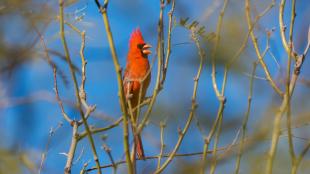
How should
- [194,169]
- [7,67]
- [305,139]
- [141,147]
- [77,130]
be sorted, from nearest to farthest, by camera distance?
[7,67], [194,169], [305,139], [77,130], [141,147]

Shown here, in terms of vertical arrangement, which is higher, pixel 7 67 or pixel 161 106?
pixel 7 67

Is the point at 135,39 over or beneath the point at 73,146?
over

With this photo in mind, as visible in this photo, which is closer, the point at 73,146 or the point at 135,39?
the point at 73,146

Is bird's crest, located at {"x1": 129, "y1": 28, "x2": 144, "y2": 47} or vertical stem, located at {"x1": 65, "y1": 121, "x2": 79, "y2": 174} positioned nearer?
vertical stem, located at {"x1": 65, "y1": 121, "x2": 79, "y2": 174}

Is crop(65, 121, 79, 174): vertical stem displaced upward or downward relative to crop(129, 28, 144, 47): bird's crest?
downward

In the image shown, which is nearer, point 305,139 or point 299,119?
point 299,119

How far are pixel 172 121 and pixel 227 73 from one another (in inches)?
11.1

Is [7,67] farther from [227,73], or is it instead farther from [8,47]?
[227,73]

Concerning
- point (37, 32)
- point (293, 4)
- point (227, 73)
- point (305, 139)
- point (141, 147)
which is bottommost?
point (141, 147)

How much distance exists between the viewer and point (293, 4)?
1880mm

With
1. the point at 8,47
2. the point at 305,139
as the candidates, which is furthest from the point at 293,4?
the point at 8,47

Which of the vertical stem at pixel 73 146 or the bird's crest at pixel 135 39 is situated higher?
the bird's crest at pixel 135 39

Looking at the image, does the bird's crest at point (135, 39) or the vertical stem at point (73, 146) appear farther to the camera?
the bird's crest at point (135, 39)

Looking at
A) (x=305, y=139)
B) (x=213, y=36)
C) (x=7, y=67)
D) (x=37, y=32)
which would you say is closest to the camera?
(x=7, y=67)
